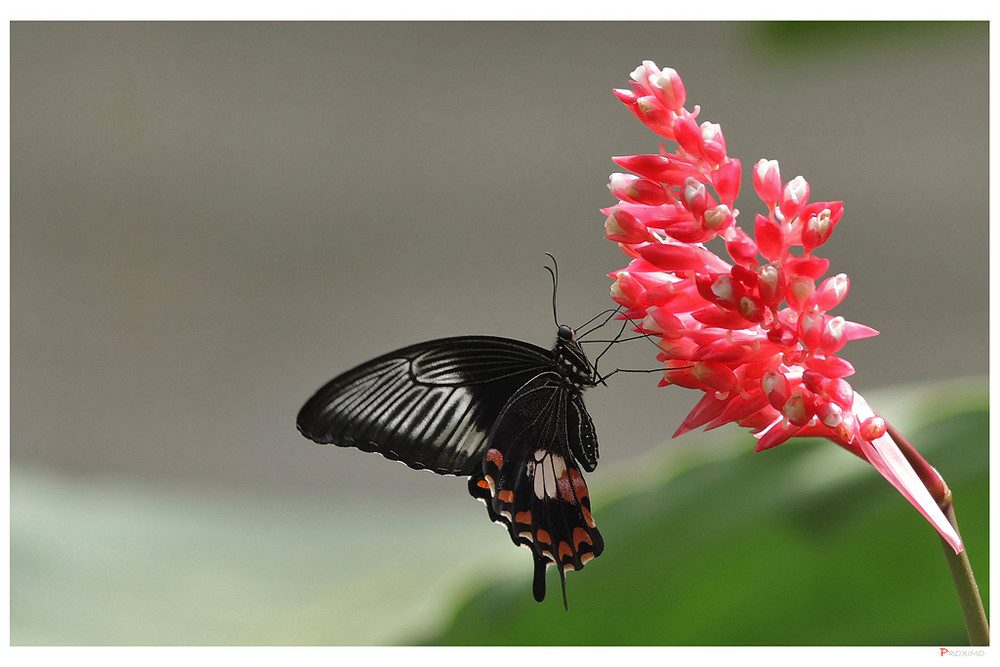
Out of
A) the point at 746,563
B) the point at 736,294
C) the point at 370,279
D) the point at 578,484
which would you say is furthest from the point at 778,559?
the point at 370,279

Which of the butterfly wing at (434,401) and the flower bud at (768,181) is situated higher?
the butterfly wing at (434,401)

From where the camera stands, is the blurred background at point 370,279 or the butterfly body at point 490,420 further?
the blurred background at point 370,279

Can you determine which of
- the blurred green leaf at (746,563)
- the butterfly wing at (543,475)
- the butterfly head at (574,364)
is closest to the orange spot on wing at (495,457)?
the butterfly wing at (543,475)

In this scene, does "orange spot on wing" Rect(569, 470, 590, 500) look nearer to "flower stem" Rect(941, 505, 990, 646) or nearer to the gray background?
"flower stem" Rect(941, 505, 990, 646)

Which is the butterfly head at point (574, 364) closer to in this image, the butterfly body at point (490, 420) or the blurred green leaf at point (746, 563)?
the butterfly body at point (490, 420)

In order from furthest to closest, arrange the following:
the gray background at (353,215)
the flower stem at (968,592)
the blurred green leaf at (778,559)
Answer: the gray background at (353,215) → the blurred green leaf at (778,559) → the flower stem at (968,592)
